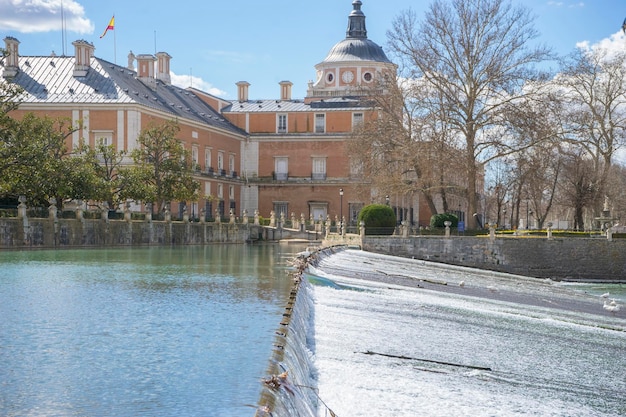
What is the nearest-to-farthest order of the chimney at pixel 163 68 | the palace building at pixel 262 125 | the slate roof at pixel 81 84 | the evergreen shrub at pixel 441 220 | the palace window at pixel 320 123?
the evergreen shrub at pixel 441 220, the slate roof at pixel 81 84, the palace building at pixel 262 125, the chimney at pixel 163 68, the palace window at pixel 320 123

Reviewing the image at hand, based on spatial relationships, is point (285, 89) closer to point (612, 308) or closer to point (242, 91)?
point (242, 91)

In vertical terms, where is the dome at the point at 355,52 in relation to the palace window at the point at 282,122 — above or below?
above

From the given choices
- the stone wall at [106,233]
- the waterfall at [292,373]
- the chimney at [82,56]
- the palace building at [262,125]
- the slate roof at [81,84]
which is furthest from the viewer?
the palace building at [262,125]

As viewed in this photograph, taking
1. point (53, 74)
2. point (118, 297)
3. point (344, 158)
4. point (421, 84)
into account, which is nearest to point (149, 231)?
point (421, 84)

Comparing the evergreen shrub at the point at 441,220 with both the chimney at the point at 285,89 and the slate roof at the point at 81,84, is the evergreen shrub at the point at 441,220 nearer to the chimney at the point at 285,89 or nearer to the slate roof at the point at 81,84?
the slate roof at the point at 81,84

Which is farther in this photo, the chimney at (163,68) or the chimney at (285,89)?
the chimney at (285,89)

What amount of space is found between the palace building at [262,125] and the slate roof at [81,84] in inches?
2.3

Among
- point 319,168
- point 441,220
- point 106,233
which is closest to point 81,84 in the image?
point 106,233

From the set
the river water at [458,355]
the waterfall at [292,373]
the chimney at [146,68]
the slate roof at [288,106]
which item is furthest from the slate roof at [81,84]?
the waterfall at [292,373]

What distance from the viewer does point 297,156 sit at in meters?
60.9

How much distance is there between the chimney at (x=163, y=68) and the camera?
187 feet

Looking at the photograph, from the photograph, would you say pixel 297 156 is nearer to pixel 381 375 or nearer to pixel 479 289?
pixel 479 289

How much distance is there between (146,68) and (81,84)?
257 inches

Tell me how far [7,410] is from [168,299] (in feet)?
22.7
